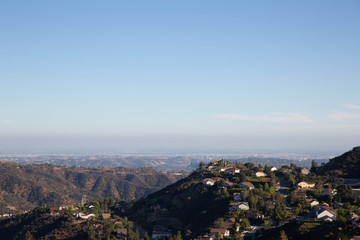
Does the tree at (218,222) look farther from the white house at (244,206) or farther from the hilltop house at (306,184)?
the hilltop house at (306,184)

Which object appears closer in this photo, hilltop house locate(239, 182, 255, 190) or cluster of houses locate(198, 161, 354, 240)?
cluster of houses locate(198, 161, 354, 240)

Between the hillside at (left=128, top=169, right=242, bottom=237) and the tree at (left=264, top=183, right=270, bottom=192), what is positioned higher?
the tree at (left=264, top=183, right=270, bottom=192)

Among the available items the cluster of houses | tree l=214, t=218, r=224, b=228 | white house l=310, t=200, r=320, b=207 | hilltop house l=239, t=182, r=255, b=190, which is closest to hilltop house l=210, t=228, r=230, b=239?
the cluster of houses

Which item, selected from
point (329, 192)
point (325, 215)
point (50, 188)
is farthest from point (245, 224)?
point (50, 188)

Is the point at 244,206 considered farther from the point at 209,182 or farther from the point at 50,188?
the point at 50,188

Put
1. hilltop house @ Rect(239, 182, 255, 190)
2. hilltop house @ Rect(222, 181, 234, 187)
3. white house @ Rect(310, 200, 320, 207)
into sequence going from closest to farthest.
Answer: white house @ Rect(310, 200, 320, 207) < hilltop house @ Rect(239, 182, 255, 190) < hilltop house @ Rect(222, 181, 234, 187)

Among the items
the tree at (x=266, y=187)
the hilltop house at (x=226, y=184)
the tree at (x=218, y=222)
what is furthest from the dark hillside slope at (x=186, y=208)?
the tree at (x=266, y=187)


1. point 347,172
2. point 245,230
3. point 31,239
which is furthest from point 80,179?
point 245,230

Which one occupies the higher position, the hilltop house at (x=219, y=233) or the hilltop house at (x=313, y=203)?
the hilltop house at (x=313, y=203)

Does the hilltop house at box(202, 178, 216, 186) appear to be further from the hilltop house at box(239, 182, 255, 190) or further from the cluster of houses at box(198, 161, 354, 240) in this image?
the hilltop house at box(239, 182, 255, 190)
